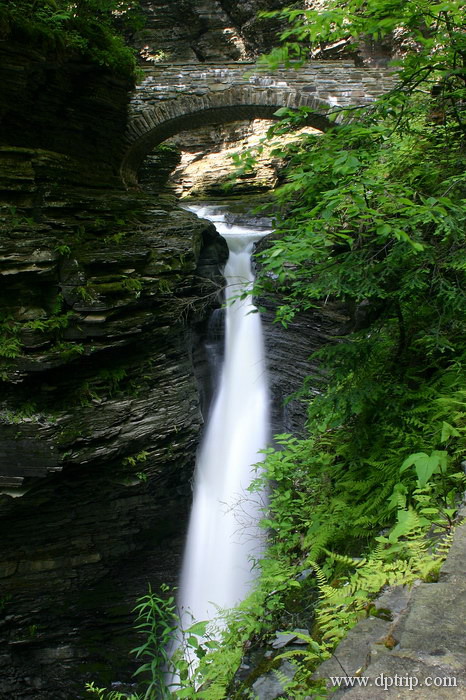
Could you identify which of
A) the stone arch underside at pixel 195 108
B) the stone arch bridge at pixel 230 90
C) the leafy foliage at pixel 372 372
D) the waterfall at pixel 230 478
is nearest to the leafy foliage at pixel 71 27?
the stone arch bridge at pixel 230 90

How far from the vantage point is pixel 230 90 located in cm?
1055

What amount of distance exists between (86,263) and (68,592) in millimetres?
4540

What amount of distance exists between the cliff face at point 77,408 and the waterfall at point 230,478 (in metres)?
0.48

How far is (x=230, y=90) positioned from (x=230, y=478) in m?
9.23

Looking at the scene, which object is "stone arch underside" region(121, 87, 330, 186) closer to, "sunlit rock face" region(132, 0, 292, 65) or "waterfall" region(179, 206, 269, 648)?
"waterfall" region(179, 206, 269, 648)

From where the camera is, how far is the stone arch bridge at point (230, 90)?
33.9ft

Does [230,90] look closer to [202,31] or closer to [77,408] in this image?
[77,408]

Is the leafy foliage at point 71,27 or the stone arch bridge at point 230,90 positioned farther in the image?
the stone arch bridge at point 230,90

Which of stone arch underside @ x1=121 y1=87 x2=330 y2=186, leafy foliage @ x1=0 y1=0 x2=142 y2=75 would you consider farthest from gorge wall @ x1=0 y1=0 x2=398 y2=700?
stone arch underside @ x1=121 y1=87 x2=330 y2=186

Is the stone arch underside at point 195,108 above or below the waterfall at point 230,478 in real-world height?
above

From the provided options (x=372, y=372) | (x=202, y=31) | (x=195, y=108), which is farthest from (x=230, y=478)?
(x=202, y=31)

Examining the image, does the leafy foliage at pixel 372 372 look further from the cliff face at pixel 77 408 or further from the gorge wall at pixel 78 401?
the cliff face at pixel 77 408

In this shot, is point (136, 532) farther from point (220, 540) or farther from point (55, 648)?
point (55, 648)

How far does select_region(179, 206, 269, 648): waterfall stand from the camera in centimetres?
641
